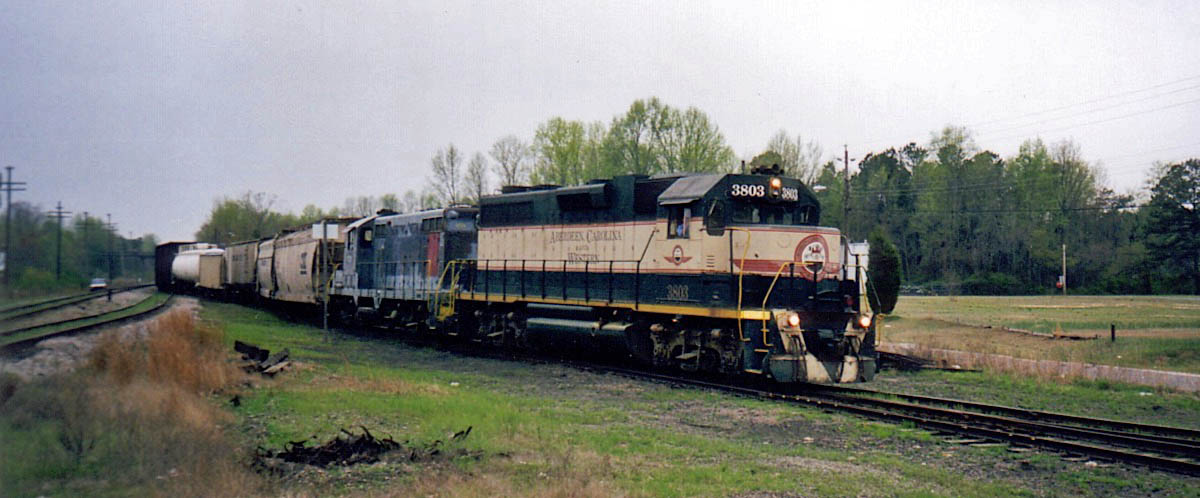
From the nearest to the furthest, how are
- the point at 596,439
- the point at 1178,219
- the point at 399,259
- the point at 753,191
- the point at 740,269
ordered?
the point at 596,439, the point at 740,269, the point at 753,191, the point at 399,259, the point at 1178,219

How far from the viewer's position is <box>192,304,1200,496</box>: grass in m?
7.11

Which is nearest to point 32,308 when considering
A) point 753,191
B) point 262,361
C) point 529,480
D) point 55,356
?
point 262,361

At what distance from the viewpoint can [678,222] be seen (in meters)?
14.0

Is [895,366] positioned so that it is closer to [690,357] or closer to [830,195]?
[690,357]

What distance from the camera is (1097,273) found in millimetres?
62312

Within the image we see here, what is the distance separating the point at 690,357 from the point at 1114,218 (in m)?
72.0

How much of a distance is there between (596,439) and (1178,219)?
4963 cm

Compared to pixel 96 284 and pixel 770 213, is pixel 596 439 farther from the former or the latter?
pixel 96 284

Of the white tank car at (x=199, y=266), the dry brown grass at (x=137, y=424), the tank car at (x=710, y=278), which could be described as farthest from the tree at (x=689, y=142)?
the dry brown grass at (x=137, y=424)

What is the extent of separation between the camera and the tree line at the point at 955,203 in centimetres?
4691

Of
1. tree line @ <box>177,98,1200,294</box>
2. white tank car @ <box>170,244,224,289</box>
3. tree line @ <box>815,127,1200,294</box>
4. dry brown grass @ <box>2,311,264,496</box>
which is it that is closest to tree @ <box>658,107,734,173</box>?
tree line @ <box>177,98,1200,294</box>

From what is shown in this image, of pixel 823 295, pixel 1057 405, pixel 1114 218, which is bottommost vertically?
pixel 1057 405

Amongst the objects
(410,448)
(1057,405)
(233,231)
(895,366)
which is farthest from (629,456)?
(233,231)

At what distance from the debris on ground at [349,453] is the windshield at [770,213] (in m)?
6.75
